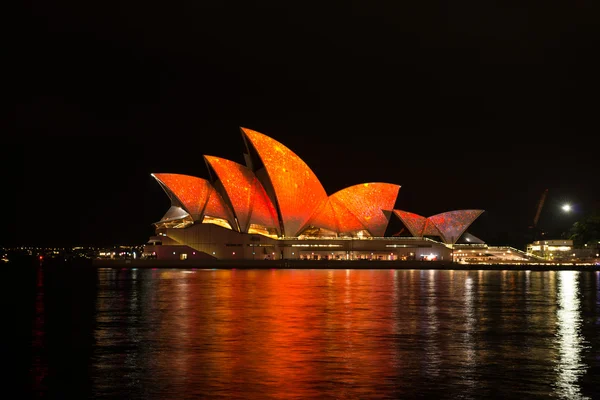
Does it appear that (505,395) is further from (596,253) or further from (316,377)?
(596,253)

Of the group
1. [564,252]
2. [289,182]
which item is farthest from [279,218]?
[564,252]

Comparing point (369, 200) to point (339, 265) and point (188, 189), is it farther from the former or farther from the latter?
point (188, 189)

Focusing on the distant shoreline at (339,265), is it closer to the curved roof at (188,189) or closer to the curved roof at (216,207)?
the curved roof at (216,207)

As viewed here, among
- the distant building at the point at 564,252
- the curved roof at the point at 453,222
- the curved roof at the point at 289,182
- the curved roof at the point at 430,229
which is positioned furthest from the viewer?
the distant building at the point at 564,252

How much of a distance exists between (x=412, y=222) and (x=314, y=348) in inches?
2696

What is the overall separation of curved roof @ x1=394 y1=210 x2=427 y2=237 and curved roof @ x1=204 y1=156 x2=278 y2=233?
53.7 ft

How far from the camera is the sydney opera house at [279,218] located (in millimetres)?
71875

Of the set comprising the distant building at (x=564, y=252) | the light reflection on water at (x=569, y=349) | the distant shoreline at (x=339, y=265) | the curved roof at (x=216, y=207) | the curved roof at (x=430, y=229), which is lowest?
the light reflection on water at (x=569, y=349)

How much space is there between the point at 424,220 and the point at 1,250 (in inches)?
3658

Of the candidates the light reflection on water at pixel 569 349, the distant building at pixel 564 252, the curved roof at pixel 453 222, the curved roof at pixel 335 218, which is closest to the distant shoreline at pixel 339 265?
the curved roof at pixel 335 218

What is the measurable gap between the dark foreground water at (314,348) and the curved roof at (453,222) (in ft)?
175

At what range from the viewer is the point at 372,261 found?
265ft

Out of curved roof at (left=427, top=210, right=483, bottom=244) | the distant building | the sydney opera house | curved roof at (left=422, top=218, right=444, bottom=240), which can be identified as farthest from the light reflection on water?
the distant building

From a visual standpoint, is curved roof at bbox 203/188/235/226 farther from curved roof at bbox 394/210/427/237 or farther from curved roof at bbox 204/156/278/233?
curved roof at bbox 394/210/427/237
